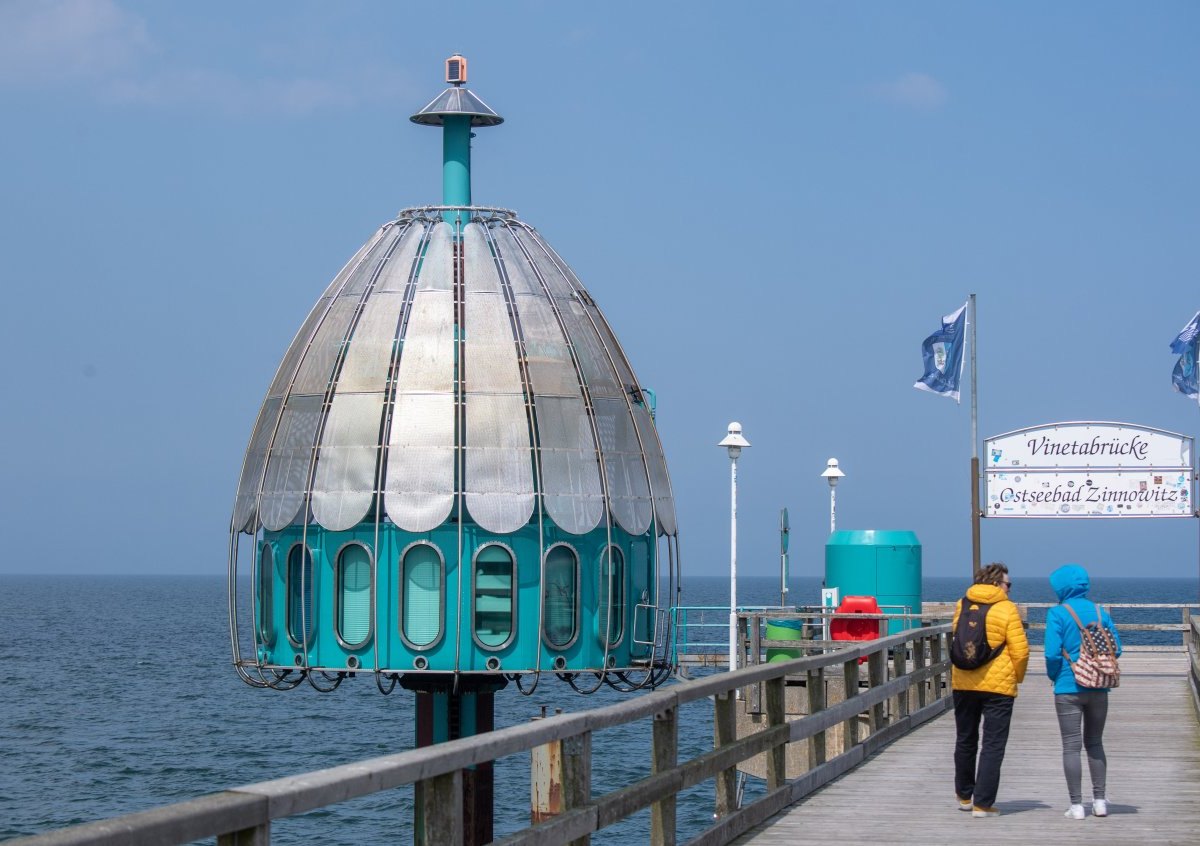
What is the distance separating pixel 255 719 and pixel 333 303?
38.1 m

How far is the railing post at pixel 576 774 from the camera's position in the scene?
8086mm

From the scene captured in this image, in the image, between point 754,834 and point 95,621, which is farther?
point 95,621

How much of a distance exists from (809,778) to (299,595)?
10.1 m

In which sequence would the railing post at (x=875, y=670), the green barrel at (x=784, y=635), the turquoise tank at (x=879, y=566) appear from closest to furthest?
the railing post at (x=875, y=670)
the green barrel at (x=784, y=635)
the turquoise tank at (x=879, y=566)

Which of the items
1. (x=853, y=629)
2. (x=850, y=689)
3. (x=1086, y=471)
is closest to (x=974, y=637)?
(x=850, y=689)

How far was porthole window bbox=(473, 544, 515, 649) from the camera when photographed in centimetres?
2052

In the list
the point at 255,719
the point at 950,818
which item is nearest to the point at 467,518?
the point at 950,818

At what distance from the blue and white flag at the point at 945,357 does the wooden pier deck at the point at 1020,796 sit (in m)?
12.8

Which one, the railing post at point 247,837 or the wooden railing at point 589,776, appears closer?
the wooden railing at point 589,776

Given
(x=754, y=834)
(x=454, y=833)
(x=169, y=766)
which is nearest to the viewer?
(x=454, y=833)

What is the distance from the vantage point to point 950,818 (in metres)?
11.7

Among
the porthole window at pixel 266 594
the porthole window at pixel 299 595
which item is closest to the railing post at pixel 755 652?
the porthole window at pixel 299 595

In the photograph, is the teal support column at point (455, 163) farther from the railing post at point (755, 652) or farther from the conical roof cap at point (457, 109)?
the railing post at point (755, 652)

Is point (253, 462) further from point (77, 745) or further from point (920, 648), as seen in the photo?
point (77, 745)
